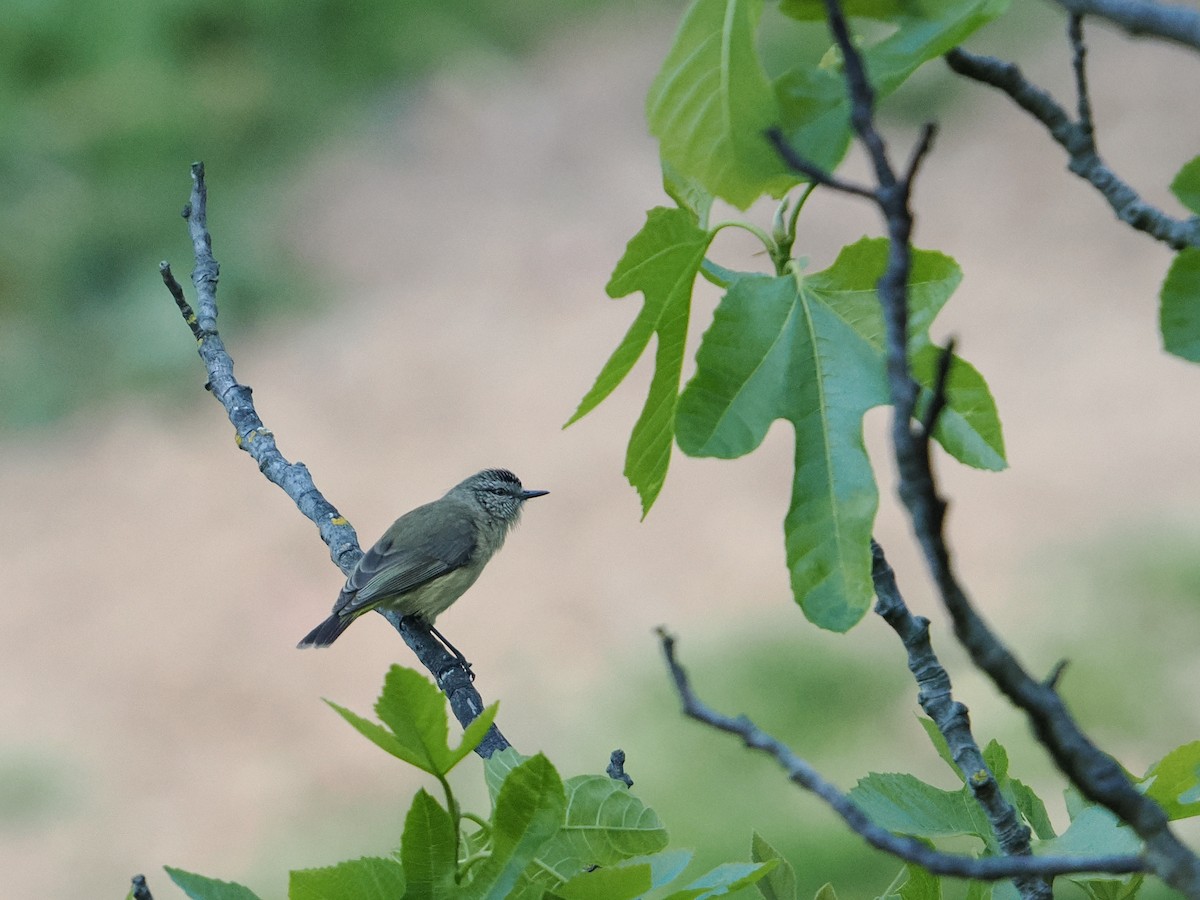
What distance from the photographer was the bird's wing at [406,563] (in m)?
3.00

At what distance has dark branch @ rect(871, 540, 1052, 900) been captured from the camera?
1.12 metres

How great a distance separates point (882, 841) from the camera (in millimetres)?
801

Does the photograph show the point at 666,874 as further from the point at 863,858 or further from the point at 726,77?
the point at 863,858

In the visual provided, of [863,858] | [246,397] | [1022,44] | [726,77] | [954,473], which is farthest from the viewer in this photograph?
[1022,44]

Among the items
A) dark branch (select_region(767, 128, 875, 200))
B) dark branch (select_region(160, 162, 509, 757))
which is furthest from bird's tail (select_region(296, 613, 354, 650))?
dark branch (select_region(767, 128, 875, 200))

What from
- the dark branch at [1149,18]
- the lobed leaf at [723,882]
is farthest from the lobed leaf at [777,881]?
the dark branch at [1149,18]

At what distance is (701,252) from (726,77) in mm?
200

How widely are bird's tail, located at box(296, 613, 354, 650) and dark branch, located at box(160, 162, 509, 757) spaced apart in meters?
0.91

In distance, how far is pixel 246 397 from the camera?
88.8 inches

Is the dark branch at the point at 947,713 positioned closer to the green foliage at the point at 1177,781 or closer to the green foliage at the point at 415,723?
the green foliage at the point at 1177,781

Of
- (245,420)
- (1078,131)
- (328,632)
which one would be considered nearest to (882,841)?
(1078,131)

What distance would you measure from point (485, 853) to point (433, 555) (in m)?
2.53

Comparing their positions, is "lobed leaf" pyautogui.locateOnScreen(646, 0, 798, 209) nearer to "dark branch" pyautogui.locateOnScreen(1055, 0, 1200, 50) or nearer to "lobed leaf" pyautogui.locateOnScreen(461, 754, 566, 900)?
"dark branch" pyautogui.locateOnScreen(1055, 0, 1200, 50)

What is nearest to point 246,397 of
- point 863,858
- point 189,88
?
point 863,858
